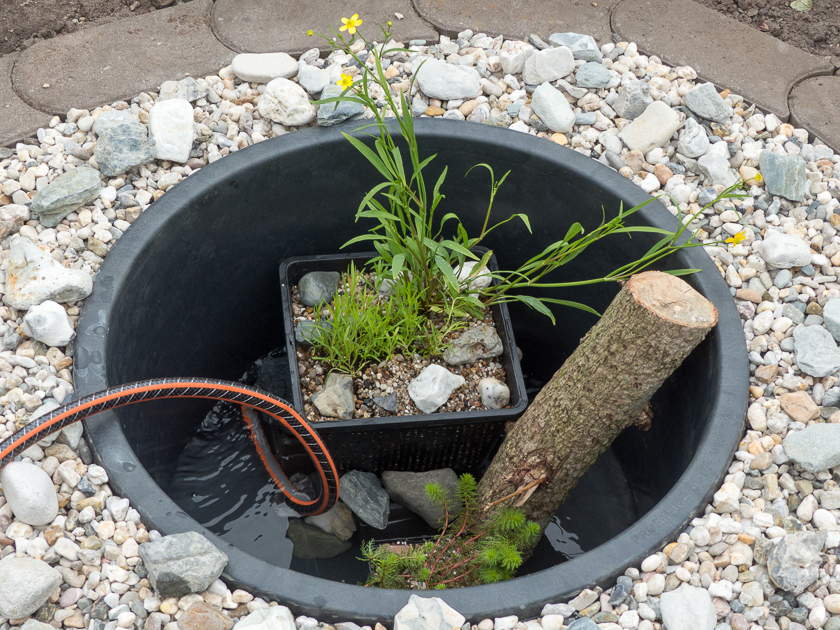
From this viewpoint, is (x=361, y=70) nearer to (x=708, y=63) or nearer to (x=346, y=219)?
(x=346, y=219)

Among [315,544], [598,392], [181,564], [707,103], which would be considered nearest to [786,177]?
[707,103]

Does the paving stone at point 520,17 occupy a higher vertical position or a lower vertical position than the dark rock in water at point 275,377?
higher

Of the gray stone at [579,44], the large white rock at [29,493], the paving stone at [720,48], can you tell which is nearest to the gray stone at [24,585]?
the large white rock at [29,493]

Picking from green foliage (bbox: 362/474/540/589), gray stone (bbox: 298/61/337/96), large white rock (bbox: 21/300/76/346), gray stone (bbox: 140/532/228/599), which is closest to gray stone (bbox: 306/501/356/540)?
green foliage (bbox: 362/474/540/589)

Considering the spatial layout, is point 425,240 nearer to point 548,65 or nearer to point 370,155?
point 370,155

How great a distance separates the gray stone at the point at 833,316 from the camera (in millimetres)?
1430

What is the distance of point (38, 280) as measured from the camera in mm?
1363

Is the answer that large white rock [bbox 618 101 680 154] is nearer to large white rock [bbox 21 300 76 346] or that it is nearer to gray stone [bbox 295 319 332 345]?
gray stone [bbox 295 319 332 345]

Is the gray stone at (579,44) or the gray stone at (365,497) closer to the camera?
the gray stone at (365,497)

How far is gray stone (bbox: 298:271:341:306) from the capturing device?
1729 millimetres

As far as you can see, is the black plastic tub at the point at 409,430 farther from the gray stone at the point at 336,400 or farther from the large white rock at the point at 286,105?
the large white rock at the point at 286,105

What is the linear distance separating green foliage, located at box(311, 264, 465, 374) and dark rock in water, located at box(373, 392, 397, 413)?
86mm

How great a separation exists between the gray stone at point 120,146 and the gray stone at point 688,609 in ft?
4.27

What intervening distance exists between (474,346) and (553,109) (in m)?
0.57
